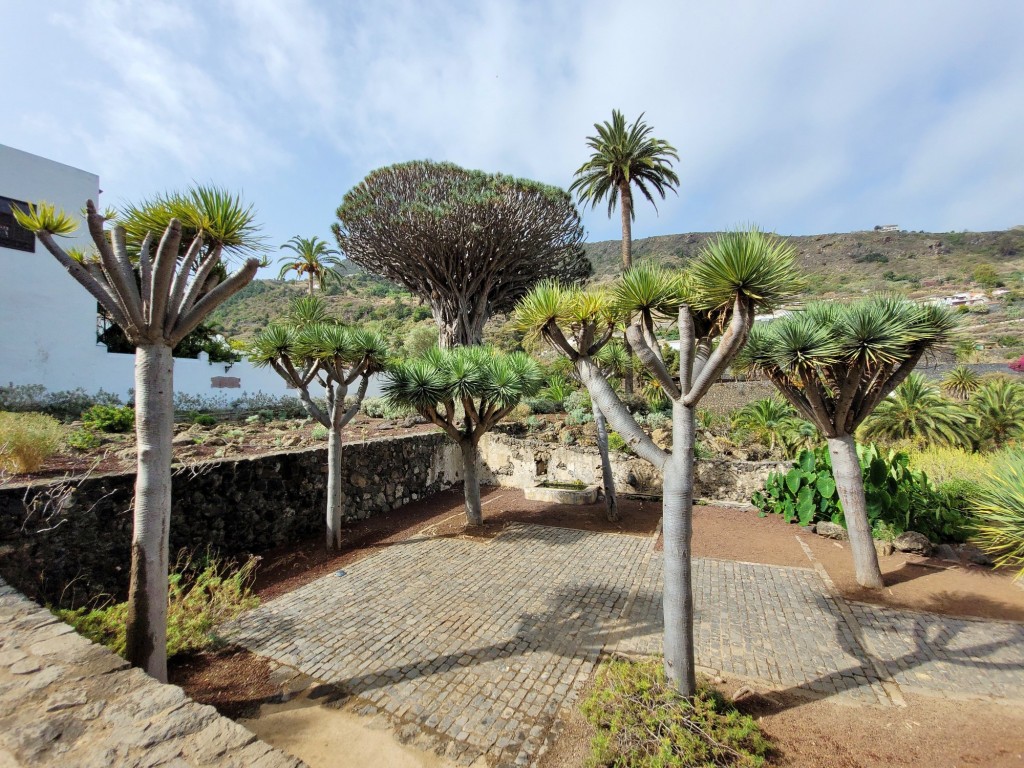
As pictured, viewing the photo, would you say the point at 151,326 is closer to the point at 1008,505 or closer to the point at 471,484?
the point at 471,484

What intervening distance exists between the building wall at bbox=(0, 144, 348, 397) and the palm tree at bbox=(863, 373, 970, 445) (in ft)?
82.2

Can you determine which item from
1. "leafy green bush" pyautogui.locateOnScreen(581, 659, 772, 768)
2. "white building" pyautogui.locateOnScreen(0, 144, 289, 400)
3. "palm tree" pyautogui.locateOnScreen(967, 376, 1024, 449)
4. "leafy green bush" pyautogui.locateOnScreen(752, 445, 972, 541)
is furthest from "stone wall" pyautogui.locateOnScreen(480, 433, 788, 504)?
"white building" pyautogui.locateOnScreen(0, 144, 289, 400)

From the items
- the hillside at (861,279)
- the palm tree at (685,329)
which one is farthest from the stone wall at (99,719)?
the hillside at (861,279)

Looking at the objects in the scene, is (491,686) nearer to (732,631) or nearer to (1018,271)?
(732,631)

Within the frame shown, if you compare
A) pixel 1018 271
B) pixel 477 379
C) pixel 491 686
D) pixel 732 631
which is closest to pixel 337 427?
pixel 477 379

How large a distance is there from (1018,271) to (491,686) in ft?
302

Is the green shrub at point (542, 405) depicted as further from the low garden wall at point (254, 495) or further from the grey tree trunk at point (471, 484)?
the grey tree trunk at point (471, 484)

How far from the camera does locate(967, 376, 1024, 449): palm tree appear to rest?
1112 cm

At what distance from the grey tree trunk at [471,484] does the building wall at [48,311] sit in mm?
14499

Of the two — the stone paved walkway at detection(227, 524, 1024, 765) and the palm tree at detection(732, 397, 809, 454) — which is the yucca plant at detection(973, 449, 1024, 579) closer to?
the stone paved walkway at detection(227, 524, 1024, 765)

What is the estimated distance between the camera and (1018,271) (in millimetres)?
58875

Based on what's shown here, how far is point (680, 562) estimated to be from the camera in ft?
11.5

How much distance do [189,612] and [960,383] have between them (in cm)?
2234

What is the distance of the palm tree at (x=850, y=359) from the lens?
5340mm
